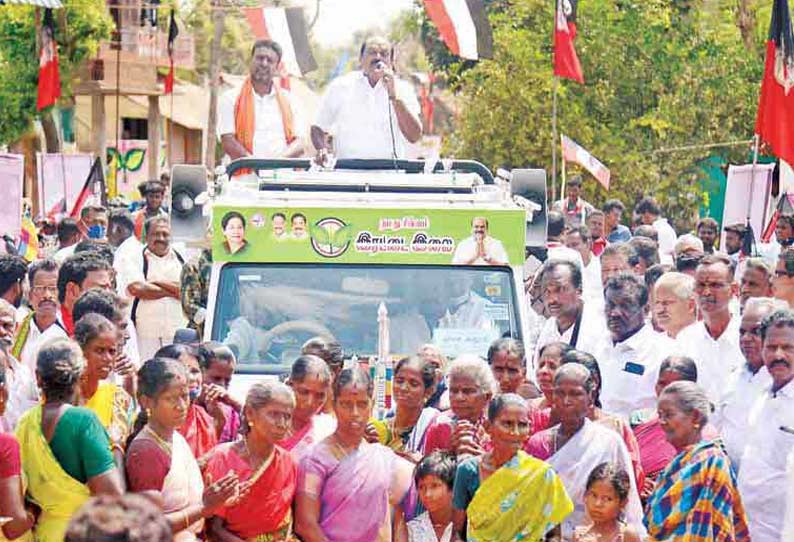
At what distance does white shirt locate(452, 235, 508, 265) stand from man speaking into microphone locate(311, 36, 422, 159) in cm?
223

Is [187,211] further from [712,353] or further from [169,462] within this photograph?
[169,462]

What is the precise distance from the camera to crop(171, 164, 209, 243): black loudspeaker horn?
9227 mm

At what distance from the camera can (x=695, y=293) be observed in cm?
906

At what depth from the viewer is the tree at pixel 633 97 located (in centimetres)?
2519

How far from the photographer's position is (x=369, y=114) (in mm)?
10992

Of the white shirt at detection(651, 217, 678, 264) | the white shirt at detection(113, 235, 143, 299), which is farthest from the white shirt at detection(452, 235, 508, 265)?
the white shirt at detection(651, 217, 678, 264)

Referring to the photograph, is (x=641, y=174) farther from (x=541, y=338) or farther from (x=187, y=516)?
(x=187, y=516)

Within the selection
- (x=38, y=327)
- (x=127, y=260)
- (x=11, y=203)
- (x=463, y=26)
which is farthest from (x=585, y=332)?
(x=11, y=203)

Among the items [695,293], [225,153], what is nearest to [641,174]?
[225,153]

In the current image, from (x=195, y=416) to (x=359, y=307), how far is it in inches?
78.2

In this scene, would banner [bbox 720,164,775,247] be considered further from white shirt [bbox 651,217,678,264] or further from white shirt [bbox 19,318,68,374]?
white shirt [bbox 19,318,68,374]

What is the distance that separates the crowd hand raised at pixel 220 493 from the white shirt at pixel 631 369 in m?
2.66

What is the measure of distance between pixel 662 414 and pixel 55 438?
2372 millimetres

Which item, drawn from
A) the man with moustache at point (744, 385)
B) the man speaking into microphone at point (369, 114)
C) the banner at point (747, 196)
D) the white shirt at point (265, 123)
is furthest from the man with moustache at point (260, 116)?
the banner at point (747, 196)
